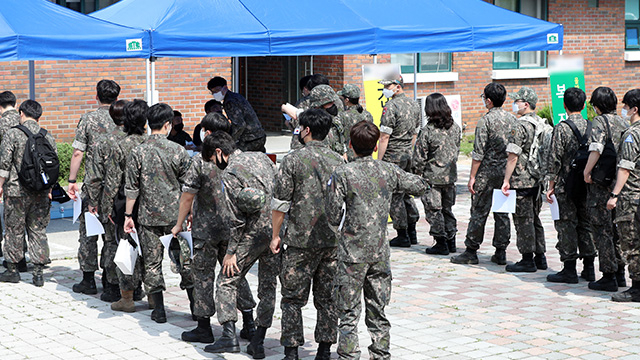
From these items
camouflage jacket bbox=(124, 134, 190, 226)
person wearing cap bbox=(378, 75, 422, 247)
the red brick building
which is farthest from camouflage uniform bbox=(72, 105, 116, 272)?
the red brick building

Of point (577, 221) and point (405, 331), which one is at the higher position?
point (577, 221)

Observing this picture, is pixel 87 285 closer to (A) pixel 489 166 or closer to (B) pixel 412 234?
(B) pixel 412 234

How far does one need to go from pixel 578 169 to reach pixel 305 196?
3424mm

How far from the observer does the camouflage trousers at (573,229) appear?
845 cm

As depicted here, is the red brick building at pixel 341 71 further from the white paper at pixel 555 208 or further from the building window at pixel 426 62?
the white paper at pixel 555 208

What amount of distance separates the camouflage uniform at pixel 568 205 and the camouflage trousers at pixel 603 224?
0.20m

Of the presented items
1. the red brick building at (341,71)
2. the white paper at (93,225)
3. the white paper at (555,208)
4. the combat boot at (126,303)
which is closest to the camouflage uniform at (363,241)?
the combat boot at (126,303)

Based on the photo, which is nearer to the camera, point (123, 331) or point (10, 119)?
point (123, 331)

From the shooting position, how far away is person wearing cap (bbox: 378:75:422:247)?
1027 centimetres

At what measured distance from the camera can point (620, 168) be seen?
24.9 ft

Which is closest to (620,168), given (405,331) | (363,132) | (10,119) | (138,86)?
(405,331)

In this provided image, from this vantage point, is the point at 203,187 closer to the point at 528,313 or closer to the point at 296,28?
the point at 528,313

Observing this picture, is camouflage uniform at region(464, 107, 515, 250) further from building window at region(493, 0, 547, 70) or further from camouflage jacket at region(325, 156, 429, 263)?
building window at region(493, 0, 547, 70)

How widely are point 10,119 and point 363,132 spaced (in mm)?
4732
